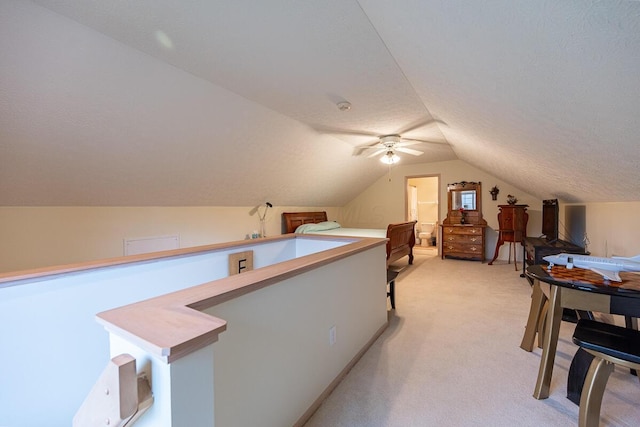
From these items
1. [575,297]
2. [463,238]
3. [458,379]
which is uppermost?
[575,297]

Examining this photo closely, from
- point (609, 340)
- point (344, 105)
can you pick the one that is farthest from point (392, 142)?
point (609, 340)

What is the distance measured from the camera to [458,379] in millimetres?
1854

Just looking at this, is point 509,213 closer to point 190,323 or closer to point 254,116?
point 254,116

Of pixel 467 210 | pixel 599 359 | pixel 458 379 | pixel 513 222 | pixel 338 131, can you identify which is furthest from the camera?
pixel 467 210

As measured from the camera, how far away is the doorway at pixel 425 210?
745cm

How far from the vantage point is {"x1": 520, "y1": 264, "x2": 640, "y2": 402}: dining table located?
54.9 inches

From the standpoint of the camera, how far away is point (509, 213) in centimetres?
480

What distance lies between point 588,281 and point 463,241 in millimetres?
4206

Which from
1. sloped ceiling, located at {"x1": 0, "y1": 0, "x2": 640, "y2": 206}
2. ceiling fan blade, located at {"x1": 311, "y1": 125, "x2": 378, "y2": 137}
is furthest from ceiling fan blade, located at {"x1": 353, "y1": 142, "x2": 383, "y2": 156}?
sloped ceiling, located at {"x1": 0, "y1": 0, "x2": 640, "y2": 206}

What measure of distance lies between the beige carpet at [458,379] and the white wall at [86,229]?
A: 303cm

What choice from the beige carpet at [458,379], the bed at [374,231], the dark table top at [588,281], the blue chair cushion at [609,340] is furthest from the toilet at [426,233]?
the blue chair cushion at [609,340]

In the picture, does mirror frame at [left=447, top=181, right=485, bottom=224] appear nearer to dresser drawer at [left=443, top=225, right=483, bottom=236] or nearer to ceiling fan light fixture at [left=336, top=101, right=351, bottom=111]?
dresser drawer at [left=443, top=225, right=483, bottom=236]

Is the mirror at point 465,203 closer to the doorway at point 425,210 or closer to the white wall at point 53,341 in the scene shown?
the doorway at point 425,210

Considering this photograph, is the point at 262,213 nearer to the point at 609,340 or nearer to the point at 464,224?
the point at 464,224
